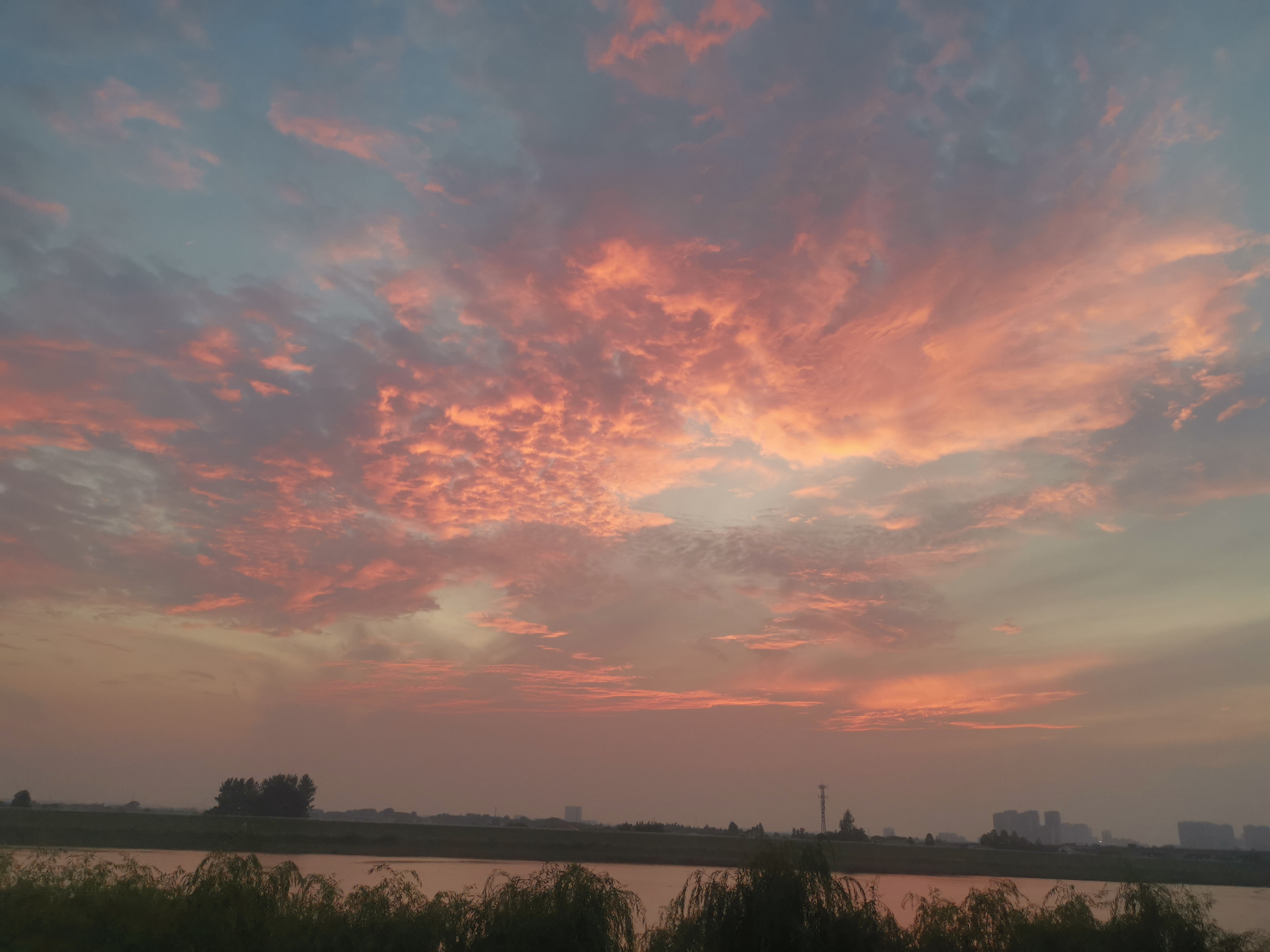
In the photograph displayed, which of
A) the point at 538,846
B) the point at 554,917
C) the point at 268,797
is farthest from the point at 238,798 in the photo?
the point at 554,917

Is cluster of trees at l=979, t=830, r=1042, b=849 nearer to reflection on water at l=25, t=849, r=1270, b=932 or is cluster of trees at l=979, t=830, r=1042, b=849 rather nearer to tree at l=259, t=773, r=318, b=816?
reflection on water at l=25, t=849, r=1270, b=932

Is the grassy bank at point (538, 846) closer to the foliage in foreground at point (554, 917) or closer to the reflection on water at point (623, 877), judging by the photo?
the reflection on water at point (623, 877)

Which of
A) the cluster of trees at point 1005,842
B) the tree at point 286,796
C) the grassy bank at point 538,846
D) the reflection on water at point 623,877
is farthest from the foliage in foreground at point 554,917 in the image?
the cluster of trees at point 1005,842

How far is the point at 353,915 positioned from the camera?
2975 cm

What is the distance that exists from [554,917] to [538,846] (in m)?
108

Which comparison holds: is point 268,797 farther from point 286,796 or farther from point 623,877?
point 623,877

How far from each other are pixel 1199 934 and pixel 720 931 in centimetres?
2026

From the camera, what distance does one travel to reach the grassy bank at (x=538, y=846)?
103000mm

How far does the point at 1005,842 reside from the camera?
621ft

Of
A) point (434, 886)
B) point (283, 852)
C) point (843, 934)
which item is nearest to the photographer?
point (843, 934)

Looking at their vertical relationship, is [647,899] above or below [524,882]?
below

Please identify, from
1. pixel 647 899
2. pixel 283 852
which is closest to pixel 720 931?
pixel 647 899

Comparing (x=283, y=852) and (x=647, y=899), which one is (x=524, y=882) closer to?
(x=647, y=899)

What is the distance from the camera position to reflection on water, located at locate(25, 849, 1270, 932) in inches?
3191
